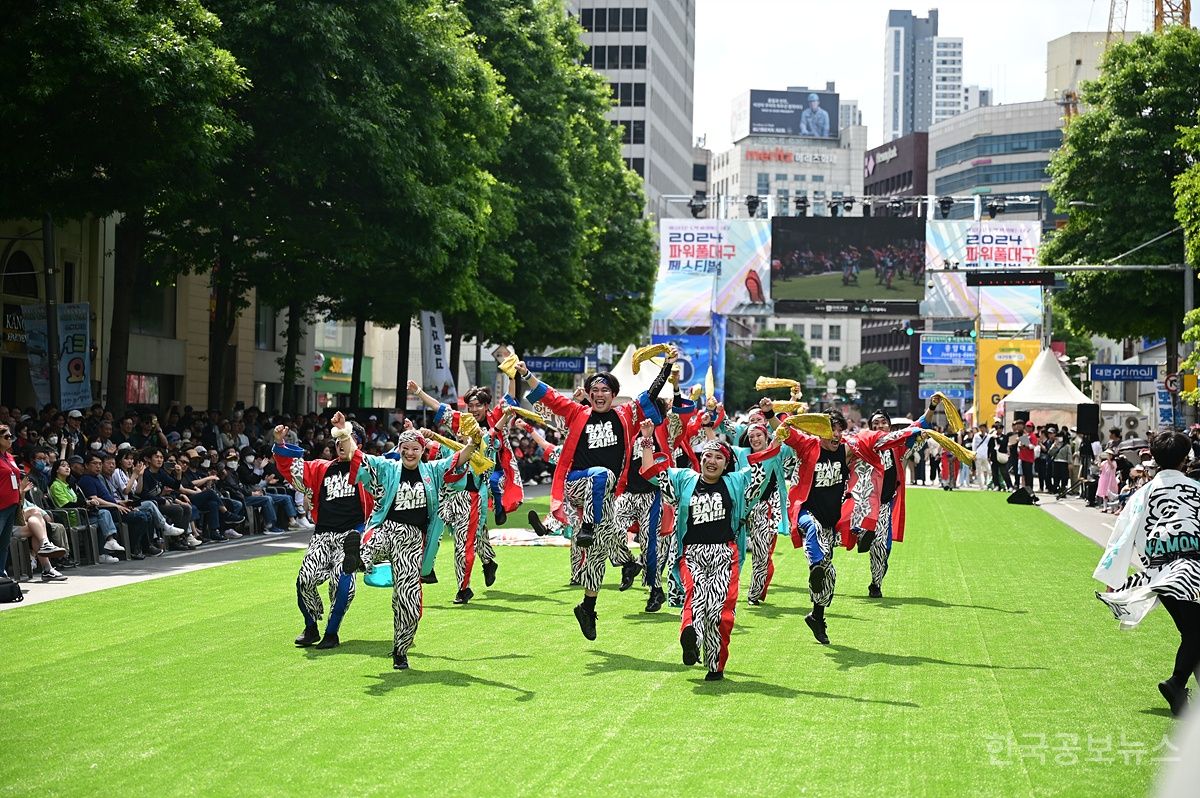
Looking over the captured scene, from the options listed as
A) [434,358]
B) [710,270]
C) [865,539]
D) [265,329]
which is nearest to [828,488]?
[865,539]

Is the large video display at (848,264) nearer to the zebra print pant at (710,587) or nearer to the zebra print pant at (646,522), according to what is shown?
the zebra print pant at (646,522)

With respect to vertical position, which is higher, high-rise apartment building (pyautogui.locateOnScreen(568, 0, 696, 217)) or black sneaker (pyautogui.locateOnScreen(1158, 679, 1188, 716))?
high-rise apartment building (pyautogui.locateOnScreen(568, 0, 696, 217))

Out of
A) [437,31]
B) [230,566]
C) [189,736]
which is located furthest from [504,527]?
[189,736]

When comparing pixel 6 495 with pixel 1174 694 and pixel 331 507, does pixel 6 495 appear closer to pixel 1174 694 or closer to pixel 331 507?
pixel 331 507

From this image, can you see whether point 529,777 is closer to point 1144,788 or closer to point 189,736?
point 189,736

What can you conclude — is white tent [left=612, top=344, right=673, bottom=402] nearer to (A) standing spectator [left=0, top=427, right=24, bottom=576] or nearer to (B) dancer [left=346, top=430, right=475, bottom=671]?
(A) standing spectator [left=0, top=427, right=24, bottom=576]

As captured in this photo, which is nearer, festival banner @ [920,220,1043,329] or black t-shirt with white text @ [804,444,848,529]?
black t-shirt with white text @ [804,444,848,529]

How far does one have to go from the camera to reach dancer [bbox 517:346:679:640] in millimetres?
13156

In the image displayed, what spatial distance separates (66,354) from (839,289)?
36.4m

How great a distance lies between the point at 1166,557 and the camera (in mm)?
9805

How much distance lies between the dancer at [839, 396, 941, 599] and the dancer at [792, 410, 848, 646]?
234 mm

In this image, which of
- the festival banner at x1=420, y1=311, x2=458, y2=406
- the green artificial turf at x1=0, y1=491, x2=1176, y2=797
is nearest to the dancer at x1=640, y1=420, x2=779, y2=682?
the green artificial turf at x1=0, y1=491, x2=1176, y2=797

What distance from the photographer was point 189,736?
9133mm

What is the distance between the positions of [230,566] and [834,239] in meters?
39.9
